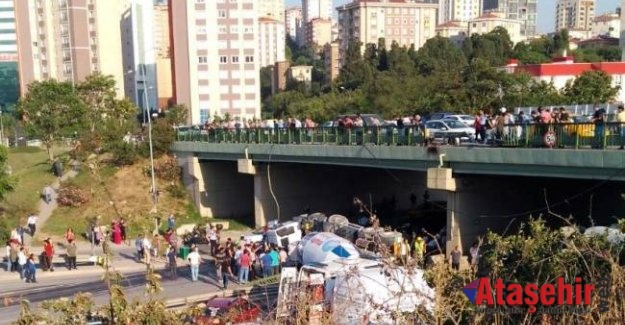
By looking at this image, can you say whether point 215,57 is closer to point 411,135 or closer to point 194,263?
point 411,135

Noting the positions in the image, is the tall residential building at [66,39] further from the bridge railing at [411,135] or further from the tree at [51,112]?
the bridge railing at [411,135]

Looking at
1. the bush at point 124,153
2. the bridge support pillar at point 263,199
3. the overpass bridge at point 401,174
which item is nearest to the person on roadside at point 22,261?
the overpass bridge at point 401,174

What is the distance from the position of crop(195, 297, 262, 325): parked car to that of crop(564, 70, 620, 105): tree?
132 ft

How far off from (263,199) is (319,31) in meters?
150

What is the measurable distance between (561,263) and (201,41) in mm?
71793

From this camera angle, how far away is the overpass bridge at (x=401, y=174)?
55.4ft

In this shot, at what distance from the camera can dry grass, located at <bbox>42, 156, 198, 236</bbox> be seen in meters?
28.2

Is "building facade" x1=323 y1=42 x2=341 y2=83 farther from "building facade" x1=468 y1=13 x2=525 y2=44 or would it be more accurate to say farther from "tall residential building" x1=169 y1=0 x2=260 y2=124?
"tall residential building" x1=169 y1=0 x2=260 y2=124

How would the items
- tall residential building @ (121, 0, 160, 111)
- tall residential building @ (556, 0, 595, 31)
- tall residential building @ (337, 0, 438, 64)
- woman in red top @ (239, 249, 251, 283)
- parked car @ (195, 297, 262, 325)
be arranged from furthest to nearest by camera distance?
tall residential building @ (556, 0, 595, 31) < tall residential building @ (337, 0, 438, 64) < tall residential building @ (121, 0, 160, 111) < woman in red top @ (239, 249, 251, 283) < parked car @ (195, 297, 262, 325)

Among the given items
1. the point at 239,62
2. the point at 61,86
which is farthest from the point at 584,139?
the point at 239,62

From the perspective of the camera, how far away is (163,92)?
340ft

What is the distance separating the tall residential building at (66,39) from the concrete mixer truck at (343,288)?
7816 centimetres

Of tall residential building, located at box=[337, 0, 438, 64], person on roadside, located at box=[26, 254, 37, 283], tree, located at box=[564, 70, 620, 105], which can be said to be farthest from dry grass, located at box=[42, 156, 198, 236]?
tall residential building, located at box=[337, 0, 438, 64]

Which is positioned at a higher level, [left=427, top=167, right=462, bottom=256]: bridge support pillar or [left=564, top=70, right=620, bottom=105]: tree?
[left=564, top=70, right=620, bottom=105]: tree
